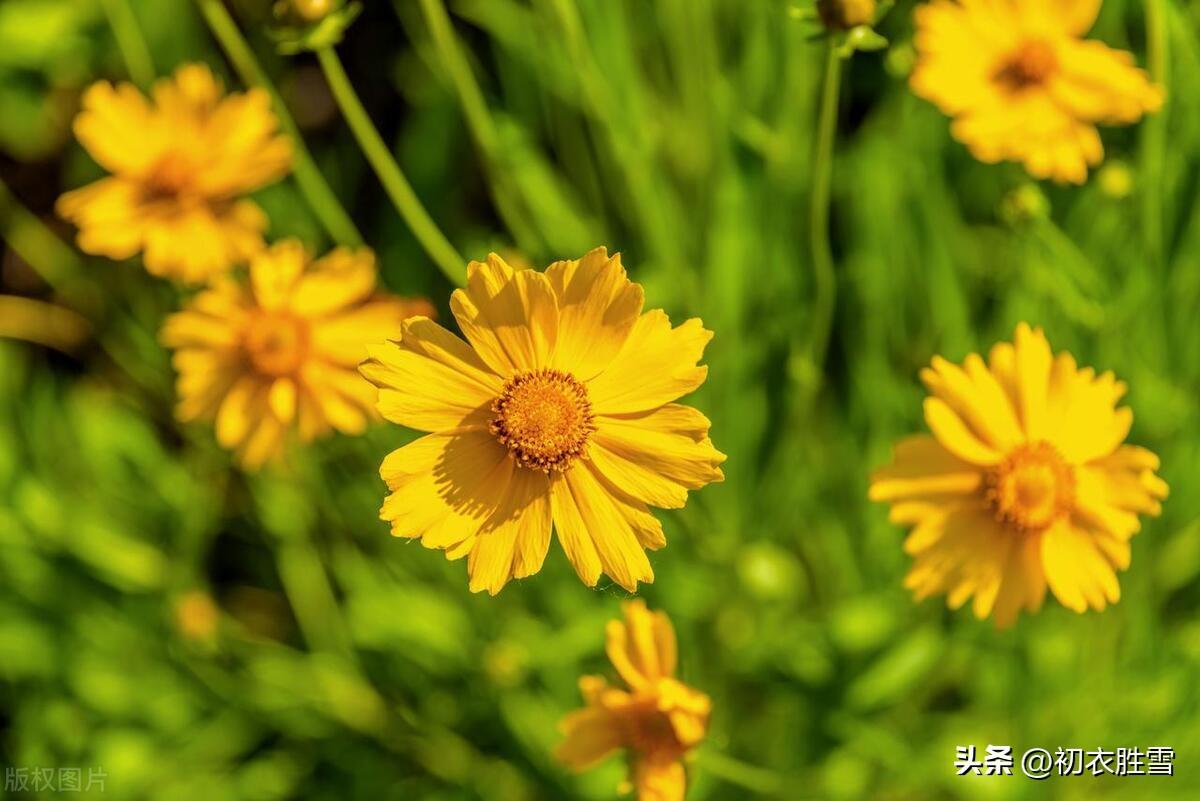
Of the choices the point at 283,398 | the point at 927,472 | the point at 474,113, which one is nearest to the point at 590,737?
the point at 927,472

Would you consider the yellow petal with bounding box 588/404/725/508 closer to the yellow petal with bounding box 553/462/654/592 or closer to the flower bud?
the yellow petal with bounding box 553/462/654/592

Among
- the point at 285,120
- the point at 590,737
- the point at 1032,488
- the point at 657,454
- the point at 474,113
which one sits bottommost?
the point at 590,737

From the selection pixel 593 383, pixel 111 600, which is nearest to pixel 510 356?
pixel 593 383

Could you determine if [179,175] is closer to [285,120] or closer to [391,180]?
[285,120]

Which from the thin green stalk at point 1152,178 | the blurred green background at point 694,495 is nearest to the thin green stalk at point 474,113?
the blurred green background at point 694,495

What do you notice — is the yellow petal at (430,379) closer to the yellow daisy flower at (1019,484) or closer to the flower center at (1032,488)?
the yellow daisy flower at (1019,484)

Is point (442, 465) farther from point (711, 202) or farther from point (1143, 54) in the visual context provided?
point (1143, 54)

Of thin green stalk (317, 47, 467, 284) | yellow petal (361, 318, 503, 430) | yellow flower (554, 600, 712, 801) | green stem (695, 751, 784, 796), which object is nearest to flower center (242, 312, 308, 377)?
thin green stalk (317, 47, 467, 284)
